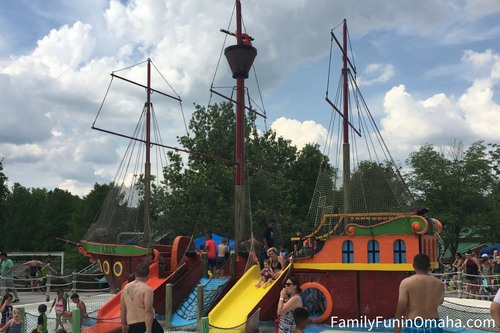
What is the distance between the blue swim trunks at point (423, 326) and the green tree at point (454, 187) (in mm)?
29087

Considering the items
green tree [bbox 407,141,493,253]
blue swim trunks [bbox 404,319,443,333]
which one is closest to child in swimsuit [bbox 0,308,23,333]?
blue swim trunks [bbox 404,319,443,333]

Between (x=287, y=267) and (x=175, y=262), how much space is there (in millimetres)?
4480

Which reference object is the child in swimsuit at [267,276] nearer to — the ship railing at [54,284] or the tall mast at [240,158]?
the tall mast at [240,158]

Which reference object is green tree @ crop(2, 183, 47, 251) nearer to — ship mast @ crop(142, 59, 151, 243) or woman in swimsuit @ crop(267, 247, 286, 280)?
ship mast @ crop(142, 59, 151, 243)

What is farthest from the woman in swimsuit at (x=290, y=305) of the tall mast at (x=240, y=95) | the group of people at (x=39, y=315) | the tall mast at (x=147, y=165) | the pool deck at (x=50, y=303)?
the tall mast at (x=147, y=165)

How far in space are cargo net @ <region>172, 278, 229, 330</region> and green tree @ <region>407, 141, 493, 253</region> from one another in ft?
77.8

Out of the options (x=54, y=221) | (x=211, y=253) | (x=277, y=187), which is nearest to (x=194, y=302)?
(x=211, y=253)

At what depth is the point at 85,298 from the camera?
1847 centimetres

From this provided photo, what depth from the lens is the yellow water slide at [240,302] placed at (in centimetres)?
1099

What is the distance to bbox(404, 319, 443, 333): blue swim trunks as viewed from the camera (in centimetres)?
476

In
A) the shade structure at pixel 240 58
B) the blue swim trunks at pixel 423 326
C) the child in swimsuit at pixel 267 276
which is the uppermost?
the shade structure at pixel 240 58

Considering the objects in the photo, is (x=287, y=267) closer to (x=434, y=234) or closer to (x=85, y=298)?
(x=434, y=234)

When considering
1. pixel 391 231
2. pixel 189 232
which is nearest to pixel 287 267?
pixel 391 231

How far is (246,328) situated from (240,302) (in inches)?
57.5
